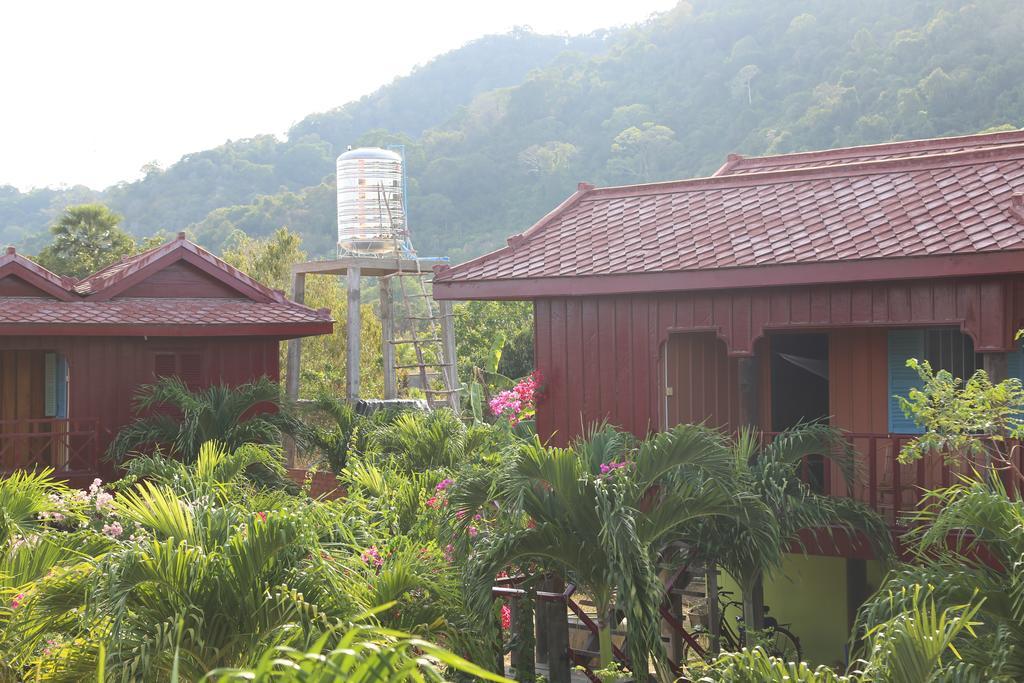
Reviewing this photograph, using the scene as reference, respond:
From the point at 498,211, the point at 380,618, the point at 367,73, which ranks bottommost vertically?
the point at 380,618

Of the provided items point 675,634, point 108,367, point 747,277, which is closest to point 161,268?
point 108,367

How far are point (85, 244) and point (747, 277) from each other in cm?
2436

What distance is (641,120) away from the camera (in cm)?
5831

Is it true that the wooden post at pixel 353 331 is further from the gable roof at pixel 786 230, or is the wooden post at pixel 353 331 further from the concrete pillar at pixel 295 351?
the gable roof at pixel 786 230

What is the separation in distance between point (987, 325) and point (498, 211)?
5014 centimetres

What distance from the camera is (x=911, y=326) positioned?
1066cm

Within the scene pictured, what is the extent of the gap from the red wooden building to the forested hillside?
34.5 m

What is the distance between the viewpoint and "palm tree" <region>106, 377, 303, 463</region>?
1464cm

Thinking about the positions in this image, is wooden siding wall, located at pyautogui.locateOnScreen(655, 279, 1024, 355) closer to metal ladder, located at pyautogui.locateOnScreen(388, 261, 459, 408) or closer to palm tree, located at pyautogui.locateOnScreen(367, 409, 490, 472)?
palm tree, located at pyautogui.locateOnScreen(367, 409, 490, 472)

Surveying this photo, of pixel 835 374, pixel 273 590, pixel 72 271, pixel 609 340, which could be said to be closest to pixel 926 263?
pixel 835 374

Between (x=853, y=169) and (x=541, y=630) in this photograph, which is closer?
(x=541, y=630)

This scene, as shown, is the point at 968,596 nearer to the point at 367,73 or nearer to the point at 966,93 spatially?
the point at 966,93

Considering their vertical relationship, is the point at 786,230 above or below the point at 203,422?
above

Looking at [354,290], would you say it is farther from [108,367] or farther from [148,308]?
[108,367]
